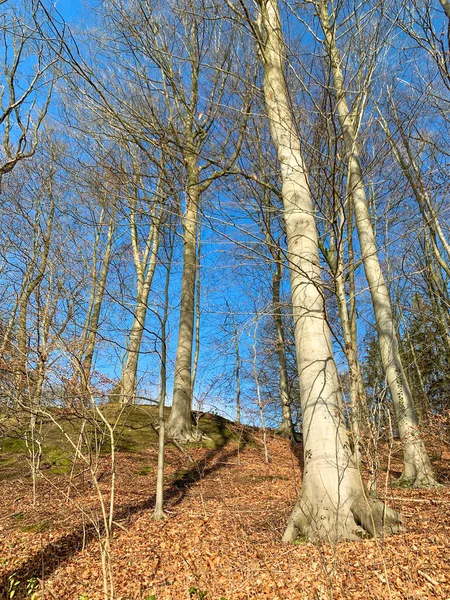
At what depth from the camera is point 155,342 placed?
397 centimetres

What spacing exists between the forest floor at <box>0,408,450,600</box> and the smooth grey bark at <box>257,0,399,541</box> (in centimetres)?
17

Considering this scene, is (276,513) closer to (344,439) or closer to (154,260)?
(344,439)

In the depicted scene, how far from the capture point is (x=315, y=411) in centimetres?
291

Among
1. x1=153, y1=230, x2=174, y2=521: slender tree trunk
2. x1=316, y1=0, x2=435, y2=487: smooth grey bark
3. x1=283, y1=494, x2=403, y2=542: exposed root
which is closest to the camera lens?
x1=283, y1=494, x2=403, y2=542: exposed root

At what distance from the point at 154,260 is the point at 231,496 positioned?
753 centimetres

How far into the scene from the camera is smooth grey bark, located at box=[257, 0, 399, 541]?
2596 millimetres

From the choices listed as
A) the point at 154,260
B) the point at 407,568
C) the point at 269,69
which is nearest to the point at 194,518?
the point at 407,568

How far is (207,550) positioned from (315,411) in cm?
151

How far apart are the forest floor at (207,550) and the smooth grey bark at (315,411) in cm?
17

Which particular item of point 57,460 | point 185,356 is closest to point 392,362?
point 185,356

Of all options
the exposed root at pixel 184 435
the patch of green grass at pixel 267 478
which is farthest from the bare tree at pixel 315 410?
the exposed root at pixel 184 435

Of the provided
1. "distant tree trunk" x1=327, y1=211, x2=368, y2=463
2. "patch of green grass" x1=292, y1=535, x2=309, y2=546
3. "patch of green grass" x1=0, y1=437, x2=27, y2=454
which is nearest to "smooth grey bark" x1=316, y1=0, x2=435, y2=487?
"distant tree trunk" x1=327, y1=211, x2=368, y2=463

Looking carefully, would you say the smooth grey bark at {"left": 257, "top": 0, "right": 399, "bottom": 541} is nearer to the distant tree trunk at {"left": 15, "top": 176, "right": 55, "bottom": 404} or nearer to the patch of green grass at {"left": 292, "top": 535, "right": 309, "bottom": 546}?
the patch of green grass at {"left": 292, "top": 535, "right": 309, "bottom": 546}

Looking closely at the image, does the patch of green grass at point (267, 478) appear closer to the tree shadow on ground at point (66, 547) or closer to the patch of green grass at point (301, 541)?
the tree shadow on ground at point (66, 547)
